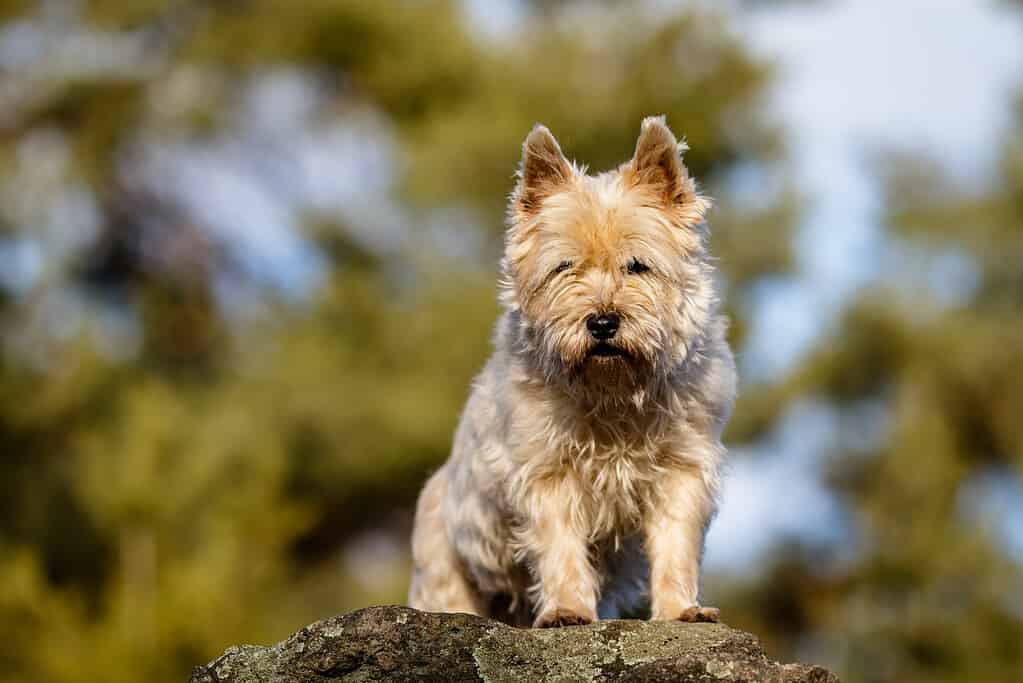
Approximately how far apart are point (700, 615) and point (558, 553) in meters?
0.81

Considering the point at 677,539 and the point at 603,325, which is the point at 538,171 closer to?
the point at 603,325

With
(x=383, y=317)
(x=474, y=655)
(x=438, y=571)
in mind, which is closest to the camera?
(x=474, y=655)

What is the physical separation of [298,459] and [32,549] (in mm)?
4358

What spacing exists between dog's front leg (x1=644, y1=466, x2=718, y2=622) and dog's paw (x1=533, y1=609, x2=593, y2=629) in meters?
Result: 0.32

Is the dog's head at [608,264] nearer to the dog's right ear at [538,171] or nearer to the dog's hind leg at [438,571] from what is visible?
the dog's right ear at [538,171]

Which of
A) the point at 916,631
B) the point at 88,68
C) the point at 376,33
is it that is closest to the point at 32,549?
the point at 88,68

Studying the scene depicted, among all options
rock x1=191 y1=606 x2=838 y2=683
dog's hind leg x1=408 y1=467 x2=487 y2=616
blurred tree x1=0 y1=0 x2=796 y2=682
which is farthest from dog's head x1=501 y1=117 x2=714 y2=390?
blurred tree x1=0 y1=0 x2=796 y2=682

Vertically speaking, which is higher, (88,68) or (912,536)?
(88,68)

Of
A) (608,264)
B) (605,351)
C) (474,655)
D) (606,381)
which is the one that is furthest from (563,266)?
(474,655)

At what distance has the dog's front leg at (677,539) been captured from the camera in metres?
6.94

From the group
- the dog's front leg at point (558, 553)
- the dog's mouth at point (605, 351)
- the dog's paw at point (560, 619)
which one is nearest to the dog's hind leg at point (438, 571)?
the dog's front leg at point (558, 553)

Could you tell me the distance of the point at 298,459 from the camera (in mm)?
24781

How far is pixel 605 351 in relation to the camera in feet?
23.1

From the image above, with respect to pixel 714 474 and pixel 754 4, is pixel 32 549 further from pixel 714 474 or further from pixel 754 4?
pixel 714 474
